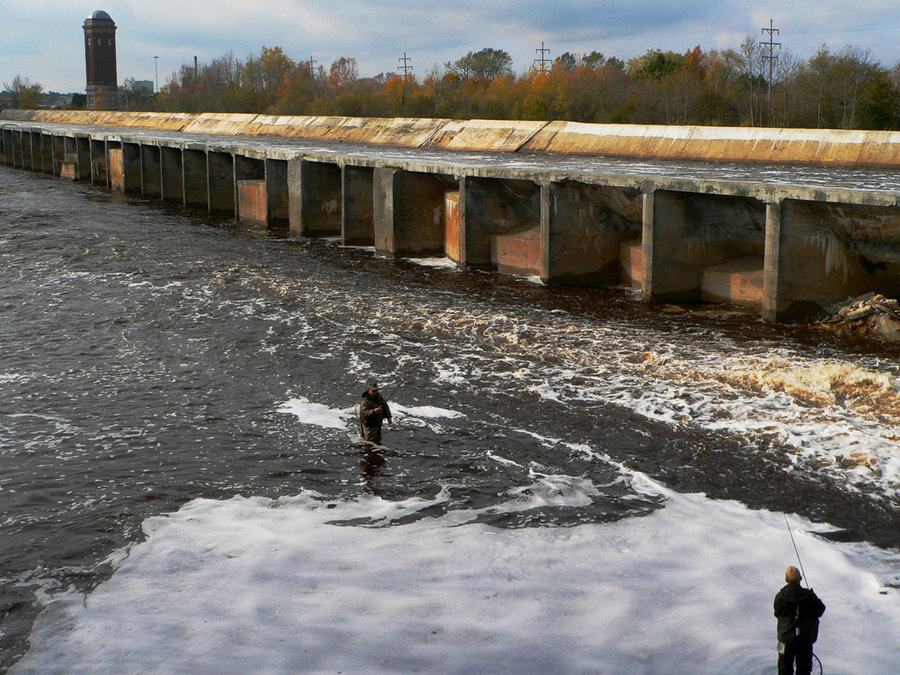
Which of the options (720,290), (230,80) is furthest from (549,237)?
(230,80)

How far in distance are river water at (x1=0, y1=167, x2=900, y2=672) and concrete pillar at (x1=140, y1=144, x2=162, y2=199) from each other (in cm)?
2789

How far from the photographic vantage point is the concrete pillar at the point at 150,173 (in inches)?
1891

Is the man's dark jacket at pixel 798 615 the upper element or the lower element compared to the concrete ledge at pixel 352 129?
lower

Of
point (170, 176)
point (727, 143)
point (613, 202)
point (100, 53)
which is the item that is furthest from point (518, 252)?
point (100, 53)

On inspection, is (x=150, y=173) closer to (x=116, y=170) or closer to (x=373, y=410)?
(x=116, y=170)

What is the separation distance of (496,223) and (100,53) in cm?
17056

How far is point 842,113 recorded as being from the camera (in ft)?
161

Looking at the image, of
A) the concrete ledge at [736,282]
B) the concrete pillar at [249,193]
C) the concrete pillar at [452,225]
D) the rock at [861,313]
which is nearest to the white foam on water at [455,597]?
the rock at [861,313]

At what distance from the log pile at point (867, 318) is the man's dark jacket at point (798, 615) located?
1199cm

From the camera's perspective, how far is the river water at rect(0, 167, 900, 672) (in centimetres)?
824

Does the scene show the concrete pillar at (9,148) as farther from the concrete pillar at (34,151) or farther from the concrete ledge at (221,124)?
the concrete ledge at (221,124)

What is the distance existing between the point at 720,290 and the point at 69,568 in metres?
15.9

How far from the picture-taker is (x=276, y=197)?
118 ft

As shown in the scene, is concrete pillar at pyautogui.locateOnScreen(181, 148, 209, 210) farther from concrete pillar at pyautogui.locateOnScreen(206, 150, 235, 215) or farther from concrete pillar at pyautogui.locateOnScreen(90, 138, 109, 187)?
concrete pillar at pyautogui.locateOnScreen(90, 138, 109, 187)
